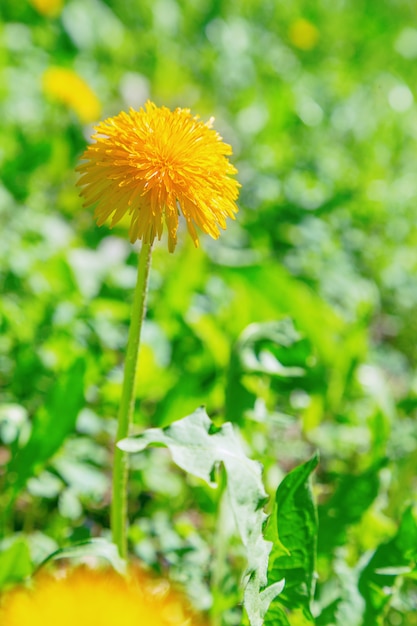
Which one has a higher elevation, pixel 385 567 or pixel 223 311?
pixel 223 311

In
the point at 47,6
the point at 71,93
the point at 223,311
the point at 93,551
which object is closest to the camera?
the point at 93,551

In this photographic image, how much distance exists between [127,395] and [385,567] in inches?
20.9


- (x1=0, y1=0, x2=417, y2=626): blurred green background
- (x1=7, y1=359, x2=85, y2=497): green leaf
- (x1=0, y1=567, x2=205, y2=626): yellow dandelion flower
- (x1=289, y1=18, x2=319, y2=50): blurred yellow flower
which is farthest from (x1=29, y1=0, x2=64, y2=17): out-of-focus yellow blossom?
(x1=0, y1=567, x2=205, y2=626): yellow dandelion flower

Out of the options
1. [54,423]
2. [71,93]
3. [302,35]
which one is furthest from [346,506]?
[302,35]

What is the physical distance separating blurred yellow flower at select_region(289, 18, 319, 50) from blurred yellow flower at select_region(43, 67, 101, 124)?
6.80 feet

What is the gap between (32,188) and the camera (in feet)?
8.34

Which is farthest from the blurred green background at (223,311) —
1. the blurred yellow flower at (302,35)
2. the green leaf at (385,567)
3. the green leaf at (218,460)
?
the blurred yellow flower at (302,35)

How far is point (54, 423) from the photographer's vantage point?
142 centimetres

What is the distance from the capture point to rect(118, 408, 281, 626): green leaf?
3.43 ft

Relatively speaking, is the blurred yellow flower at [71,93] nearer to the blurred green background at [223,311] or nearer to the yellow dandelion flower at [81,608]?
the blurred green background at [223,311]

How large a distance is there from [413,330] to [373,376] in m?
0.83

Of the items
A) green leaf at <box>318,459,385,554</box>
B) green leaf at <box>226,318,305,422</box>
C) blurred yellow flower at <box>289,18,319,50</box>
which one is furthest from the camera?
blurred yellow flower at <box>289,18,319,50</box>

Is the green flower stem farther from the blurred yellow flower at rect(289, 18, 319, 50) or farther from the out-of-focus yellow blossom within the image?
the blurred yellow flower at rect(289, 18, 319, 50)

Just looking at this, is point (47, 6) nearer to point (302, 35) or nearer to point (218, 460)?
point (302, 35)
